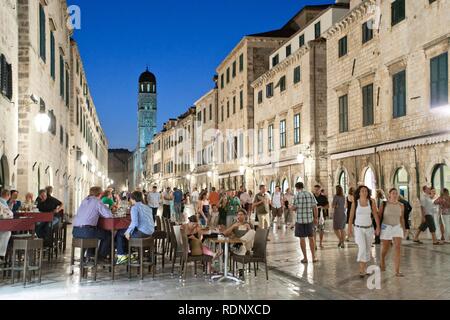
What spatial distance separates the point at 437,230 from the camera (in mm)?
17734

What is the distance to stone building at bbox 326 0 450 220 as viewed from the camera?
61.1 feet

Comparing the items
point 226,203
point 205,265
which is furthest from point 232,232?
point 226,203

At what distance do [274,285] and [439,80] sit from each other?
11.4 meters

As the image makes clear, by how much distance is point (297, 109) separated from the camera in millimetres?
31797

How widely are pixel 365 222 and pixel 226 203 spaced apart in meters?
7.71

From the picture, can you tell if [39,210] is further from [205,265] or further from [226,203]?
[226,203]

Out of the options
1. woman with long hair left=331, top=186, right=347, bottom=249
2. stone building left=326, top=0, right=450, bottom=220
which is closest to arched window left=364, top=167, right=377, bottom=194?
stone building left=326, top=0, right=450, bottom=220

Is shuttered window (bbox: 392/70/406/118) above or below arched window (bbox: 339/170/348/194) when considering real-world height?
above

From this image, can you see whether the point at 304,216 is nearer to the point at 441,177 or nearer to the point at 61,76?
the point at 441,177

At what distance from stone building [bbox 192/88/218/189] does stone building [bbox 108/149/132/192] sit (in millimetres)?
86767

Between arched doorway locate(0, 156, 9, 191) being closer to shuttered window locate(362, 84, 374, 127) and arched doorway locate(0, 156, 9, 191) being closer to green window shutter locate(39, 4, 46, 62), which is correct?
green window shutter locate(39, 4, 46, 62)

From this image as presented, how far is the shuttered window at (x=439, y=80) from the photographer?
1806cm
